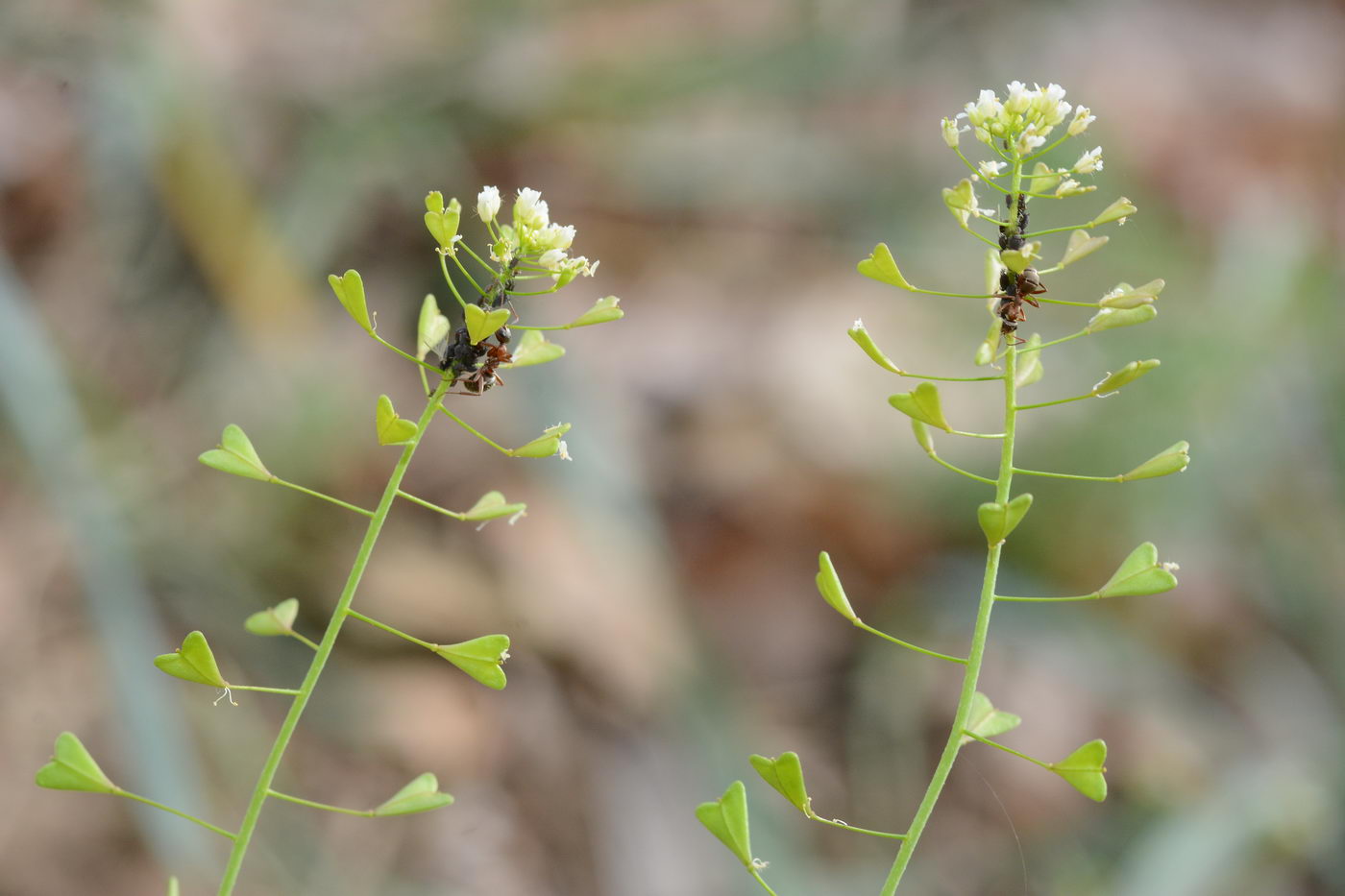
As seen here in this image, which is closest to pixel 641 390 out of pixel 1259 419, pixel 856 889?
pixel 856 889

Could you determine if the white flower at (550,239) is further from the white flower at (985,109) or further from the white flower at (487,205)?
the white flower at (985,109)

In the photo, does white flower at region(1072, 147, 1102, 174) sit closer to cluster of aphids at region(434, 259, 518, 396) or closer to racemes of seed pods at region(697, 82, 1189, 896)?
racemes of seed pods at region(697, 82, 1189, 896)

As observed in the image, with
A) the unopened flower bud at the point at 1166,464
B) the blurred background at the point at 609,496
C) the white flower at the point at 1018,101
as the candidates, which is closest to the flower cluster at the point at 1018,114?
the white flower at the point at 1018,101

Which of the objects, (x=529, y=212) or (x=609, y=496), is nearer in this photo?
(x=529, y=212)

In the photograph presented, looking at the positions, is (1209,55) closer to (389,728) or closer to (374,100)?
(374,100)

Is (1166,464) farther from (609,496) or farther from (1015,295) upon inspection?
(609,496)

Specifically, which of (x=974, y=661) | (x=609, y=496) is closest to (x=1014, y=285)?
(x=974, y=661)
